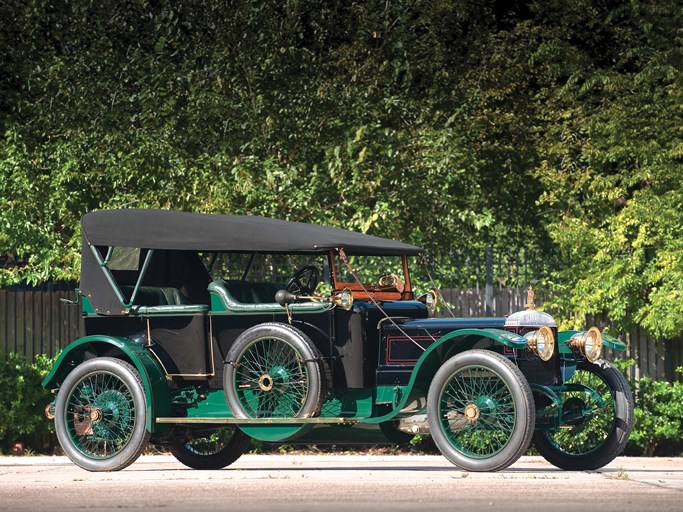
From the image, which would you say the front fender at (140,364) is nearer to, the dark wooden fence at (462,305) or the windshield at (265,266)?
the windshield at (265,266)

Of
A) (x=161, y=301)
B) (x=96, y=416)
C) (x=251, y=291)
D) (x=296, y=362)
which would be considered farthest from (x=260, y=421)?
(x=161, y=301)

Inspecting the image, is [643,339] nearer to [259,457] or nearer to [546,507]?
[259,457]

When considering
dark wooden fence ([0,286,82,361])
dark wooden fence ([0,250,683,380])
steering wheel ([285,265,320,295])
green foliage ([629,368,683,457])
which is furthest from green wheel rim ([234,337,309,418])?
dark wooden fence ([0,286,82,361])

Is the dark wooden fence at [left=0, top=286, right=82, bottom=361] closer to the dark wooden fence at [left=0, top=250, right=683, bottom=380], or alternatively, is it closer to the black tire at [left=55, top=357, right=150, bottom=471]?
the dark wooden fence at [left=0, top=250, right=683, bottom=380]

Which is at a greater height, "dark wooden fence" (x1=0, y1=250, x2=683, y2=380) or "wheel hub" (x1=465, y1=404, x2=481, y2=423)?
"dark wooden fence" (x1=0, y1=250, x2=683, y2=380)

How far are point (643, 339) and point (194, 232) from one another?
24.0 feet

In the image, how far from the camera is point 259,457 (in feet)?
48.6

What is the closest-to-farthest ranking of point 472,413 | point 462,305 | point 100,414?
point 472,413 → point 100,414 → point 462,305

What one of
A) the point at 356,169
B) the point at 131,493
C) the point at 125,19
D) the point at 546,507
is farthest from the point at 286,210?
the point at 546,507

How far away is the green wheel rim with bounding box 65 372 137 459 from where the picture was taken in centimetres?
1149

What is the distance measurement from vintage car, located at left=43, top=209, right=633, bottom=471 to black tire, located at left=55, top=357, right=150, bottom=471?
13 mm

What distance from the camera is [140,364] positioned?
11.3m

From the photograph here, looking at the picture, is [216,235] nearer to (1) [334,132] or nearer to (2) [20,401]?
(2) [20,401]

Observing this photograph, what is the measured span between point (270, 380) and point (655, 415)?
6.59m
